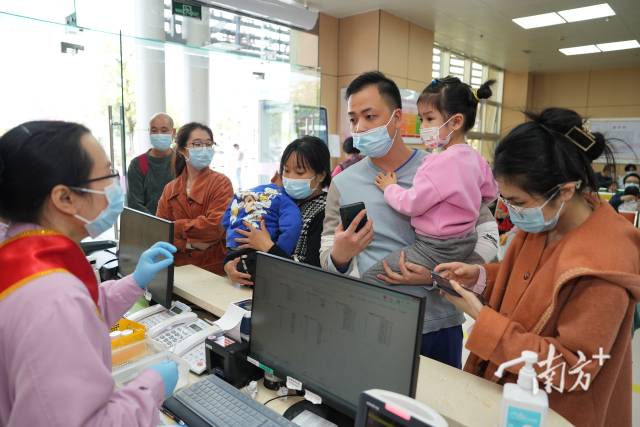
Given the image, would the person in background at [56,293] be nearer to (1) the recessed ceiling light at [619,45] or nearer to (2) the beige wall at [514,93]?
(1) the recessed ceiling light at [619,45]

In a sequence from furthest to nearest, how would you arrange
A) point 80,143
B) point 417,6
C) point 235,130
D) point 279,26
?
point 417,6, point 279,26, point 235,130, point 80,143

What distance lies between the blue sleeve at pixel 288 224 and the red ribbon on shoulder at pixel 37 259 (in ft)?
3.43

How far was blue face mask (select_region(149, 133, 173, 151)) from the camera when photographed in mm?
3109

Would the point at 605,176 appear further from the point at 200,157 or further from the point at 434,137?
the point at 200,157

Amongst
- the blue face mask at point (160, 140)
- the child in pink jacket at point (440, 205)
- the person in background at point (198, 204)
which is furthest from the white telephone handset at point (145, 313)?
the blue face mask at point (160, 140)

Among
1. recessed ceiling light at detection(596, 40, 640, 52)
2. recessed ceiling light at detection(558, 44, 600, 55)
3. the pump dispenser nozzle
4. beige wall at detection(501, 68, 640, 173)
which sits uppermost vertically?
recessed ceiling light at detection(558, 44, 600, 55)

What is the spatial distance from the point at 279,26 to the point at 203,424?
15.0ft

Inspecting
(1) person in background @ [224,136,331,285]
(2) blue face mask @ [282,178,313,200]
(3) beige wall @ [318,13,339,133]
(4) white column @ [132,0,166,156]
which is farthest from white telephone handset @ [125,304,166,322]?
(3) beige wall @ [318,13,339,133]

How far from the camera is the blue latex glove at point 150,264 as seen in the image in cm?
119

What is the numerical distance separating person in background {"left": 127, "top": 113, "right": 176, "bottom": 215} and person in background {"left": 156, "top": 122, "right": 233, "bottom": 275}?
0.52m

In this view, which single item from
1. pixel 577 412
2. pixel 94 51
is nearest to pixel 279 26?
pixel 94 51

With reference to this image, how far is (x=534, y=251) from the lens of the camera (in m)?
1.20

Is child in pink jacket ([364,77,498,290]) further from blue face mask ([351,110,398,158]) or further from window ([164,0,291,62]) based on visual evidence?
window ([164,0,291,62])

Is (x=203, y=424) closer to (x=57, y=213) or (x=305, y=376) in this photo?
(x=305, y=376)
